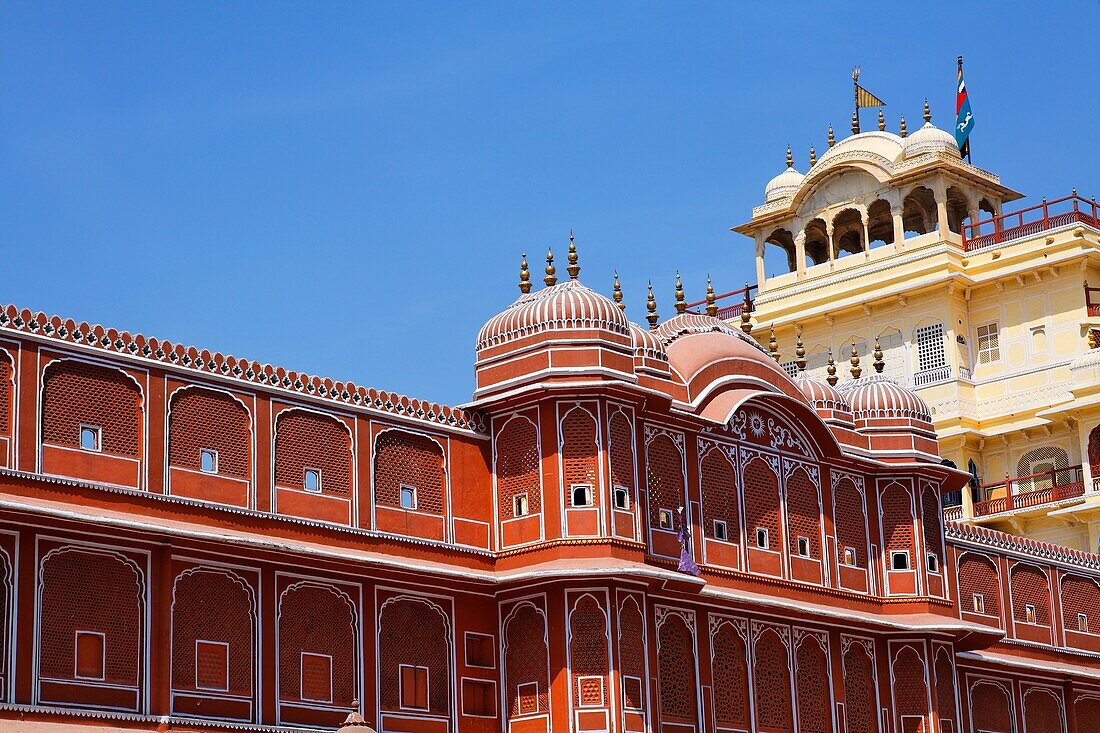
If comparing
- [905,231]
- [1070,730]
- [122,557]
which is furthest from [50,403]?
[905,231]

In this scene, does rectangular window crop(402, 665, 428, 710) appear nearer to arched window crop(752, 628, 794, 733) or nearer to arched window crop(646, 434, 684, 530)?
arched window crop(646, 434, 684, 530)

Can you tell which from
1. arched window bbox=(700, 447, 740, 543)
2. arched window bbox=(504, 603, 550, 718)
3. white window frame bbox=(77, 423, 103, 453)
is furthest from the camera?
arched window bbox=(700, 447, 740, 543)

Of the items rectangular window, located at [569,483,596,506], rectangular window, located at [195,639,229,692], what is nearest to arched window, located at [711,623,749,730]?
rectangular window, located at [569,483,596,506]

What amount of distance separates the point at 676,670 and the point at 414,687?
4164 millimetres

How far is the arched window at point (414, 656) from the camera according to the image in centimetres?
2600

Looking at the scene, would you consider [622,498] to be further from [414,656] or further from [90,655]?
[90,655]

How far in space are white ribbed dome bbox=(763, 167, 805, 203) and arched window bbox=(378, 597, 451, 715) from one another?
2230cm

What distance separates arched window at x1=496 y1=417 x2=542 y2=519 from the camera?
27.3m

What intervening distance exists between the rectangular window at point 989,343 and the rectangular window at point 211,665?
23.5 metres

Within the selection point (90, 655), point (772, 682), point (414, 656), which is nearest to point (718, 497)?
point (772, 682)

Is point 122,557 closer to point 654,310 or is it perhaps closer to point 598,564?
point 598,564

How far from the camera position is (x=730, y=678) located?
29.4 m

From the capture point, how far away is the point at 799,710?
100 ft

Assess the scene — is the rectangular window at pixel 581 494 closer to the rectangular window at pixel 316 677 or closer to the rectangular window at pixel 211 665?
the rectangular window at pixel 316 677
